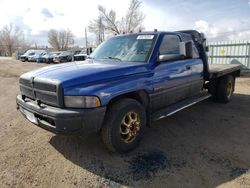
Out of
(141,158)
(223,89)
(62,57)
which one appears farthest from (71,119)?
(62,57)

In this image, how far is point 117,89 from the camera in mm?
3238

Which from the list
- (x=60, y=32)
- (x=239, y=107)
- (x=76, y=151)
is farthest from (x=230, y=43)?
(x=60, y=32)

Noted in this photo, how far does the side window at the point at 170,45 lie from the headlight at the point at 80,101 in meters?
1.80

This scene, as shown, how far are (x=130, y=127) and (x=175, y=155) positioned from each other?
839 millimetres

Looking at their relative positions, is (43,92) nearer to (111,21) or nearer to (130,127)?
(130,127)

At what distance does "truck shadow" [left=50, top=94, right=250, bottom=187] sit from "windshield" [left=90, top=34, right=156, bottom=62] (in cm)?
152

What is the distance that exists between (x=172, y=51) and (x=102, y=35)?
37222mm

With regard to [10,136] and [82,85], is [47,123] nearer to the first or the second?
[82,85]

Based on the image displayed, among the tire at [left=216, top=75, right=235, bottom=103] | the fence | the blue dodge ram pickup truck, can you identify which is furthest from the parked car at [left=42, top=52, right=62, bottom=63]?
the blue dodge ram pickup truck

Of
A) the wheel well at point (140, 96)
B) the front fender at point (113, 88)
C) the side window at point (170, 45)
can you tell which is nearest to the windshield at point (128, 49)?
the side window at point (170, 45)

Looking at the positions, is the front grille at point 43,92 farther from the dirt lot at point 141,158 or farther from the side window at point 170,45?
the side window at point 170,45

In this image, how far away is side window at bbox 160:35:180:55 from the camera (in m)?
4.21

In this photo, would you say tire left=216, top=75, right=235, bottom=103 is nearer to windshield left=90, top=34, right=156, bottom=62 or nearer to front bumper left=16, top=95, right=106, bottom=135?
windshield left=90, top=34, right=156, bottom=62

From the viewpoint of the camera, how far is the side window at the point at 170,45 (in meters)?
4.21
